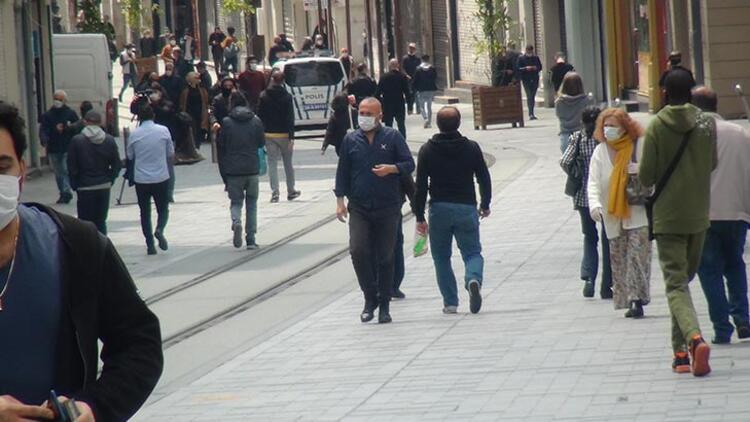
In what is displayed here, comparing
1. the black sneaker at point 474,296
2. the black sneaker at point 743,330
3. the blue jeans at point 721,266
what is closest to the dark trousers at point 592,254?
the black sneaker at point 474,296

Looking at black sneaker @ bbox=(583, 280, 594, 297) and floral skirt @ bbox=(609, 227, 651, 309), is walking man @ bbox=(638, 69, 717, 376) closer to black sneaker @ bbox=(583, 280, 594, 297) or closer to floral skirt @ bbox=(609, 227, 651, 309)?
floral skirt @ bbox=(609, 227, 651, 309)

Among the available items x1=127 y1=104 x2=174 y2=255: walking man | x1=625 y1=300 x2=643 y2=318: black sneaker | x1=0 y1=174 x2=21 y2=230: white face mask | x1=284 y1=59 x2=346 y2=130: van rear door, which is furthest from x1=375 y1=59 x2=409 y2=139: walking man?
x1=0 y1=174 x2=21 y2=230: white face mask

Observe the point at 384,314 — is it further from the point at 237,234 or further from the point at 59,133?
the point at 59,133

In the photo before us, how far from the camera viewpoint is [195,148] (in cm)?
3089

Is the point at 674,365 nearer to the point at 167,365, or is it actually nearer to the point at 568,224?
the point at 167,365

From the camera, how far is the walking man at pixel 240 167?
1847 cm

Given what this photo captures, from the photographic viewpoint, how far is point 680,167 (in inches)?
371

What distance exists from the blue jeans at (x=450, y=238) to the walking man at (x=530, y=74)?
76.6ft

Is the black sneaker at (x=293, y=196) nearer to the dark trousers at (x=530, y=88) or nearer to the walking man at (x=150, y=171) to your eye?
the walking man at (x=150, y=171)

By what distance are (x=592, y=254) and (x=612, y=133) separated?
1.73 m

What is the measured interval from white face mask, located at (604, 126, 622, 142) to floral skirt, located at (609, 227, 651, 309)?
64cm

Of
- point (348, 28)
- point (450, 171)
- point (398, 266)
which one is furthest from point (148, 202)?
point (348, 28)

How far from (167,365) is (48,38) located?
21.4 meters

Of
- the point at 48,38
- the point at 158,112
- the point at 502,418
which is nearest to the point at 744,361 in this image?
the point at 502,418
